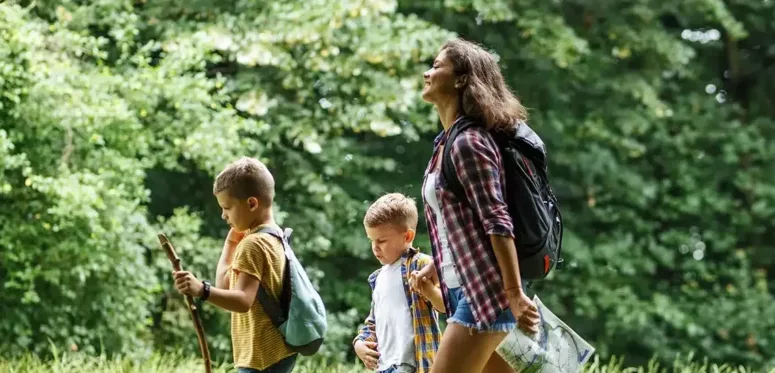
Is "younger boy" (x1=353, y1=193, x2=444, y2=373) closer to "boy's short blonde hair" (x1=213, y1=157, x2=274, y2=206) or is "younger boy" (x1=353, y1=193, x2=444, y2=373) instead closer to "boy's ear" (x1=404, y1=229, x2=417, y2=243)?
"boy's ear" (x1=404, y1=229, x2=417, y2=243)

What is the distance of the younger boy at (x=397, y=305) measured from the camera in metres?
3.62

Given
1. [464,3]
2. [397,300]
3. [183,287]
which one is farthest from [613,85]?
[183,287]

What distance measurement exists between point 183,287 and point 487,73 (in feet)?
3.60

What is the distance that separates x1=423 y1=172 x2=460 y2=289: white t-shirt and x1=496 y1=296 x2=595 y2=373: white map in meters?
0.24

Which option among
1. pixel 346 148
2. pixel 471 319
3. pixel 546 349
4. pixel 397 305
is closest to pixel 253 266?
pixel 397 305

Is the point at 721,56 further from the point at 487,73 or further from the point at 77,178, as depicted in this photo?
the point at 487,73

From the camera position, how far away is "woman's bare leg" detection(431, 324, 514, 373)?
312 centimetres

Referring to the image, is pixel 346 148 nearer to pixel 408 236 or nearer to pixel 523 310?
pixel 408 236

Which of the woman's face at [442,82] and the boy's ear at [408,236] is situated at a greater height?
the woman's face at [442,82]

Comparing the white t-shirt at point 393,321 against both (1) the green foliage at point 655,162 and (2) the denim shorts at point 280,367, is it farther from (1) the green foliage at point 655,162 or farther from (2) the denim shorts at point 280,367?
(1) the green foliage at point 655,162

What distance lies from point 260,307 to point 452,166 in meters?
0.78

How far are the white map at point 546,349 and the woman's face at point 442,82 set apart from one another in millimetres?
653

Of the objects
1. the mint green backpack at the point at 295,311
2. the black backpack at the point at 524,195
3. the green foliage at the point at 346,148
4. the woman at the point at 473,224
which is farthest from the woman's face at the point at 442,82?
the green foliage at the point at 346,148

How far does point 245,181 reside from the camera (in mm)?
3430
